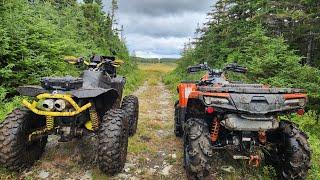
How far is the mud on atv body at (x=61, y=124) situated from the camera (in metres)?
5.09

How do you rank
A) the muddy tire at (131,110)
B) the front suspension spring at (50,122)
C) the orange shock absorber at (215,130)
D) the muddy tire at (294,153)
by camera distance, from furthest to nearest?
the muddy tire at (131,110), the front suspension spring at (50,122), the orange shock absorber at (215,130), the muddy tire at (294,153)

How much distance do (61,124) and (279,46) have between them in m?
10.6

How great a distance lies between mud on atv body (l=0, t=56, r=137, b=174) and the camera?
16.7 ft

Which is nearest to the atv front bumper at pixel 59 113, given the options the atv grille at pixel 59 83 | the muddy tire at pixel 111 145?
the atv grille at pixel 59 83

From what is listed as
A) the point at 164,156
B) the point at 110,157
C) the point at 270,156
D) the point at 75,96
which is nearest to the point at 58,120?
the point at 75,96

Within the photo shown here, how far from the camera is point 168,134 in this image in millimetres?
8773

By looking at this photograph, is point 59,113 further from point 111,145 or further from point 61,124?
point 111,145

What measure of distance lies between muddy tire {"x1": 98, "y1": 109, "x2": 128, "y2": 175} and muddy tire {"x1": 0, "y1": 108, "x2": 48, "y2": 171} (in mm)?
1246

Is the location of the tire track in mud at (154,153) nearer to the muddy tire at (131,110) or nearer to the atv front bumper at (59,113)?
the muddy tire at (131,110)

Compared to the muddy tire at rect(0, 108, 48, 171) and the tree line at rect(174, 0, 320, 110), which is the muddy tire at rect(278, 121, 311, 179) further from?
the tree line at rect(174, 0, 320, 110)

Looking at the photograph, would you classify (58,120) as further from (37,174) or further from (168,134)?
(168,134)

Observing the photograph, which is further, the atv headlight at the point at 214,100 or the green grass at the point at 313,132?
the green grass at the point at 313,132

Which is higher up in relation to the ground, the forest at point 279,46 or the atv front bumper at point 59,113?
the forest at point 279,46

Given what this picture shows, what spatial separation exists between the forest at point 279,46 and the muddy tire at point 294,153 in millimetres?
819
